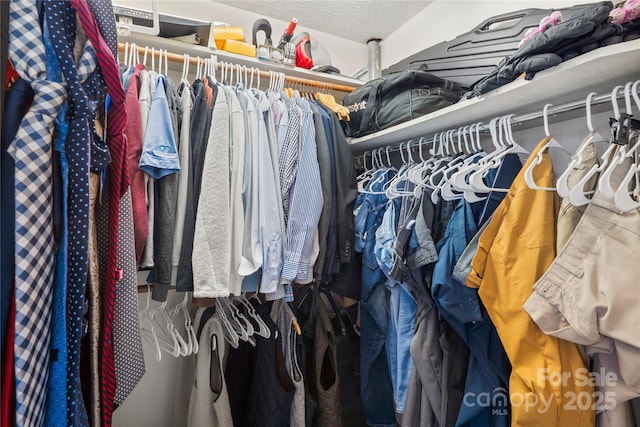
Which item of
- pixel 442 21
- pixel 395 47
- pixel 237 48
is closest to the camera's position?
pixel 237 48

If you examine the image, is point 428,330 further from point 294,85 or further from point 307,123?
point 294,85

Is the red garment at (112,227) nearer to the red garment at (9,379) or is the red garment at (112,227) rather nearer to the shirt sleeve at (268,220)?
the red garment at (9,379)

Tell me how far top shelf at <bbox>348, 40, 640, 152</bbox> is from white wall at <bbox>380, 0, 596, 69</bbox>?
53 cm

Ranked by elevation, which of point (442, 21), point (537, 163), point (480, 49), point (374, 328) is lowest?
point (374, 328)

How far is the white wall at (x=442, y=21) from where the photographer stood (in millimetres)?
1361

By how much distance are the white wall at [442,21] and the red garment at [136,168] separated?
149 centimetres

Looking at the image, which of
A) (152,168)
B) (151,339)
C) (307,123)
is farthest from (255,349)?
(307,123)

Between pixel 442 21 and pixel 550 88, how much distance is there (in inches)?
41.8

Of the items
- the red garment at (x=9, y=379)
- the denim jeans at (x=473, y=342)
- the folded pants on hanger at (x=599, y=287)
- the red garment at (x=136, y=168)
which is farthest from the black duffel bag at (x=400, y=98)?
the red garment at (x=9, y=379)

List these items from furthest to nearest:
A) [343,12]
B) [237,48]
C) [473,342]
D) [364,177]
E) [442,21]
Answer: [343,12], [442,21], [364,177], [237,48], [473,342]

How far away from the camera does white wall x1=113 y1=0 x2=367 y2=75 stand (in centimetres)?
161

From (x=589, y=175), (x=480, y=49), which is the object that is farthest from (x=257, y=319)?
(x=480, y=49)

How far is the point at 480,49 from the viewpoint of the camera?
1200 mm

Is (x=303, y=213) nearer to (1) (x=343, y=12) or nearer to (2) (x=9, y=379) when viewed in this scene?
(2) (x=9, y=379)
